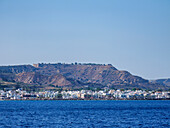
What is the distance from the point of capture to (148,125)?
227ft

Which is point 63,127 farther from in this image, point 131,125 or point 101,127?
point 131,125

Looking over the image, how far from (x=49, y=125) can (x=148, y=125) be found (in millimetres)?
16595

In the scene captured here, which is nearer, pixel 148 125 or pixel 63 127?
pixel 63 127

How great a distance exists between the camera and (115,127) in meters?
65.2

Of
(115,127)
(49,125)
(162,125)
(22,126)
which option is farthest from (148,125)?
(22,126)

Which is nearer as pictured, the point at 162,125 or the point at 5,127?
the point at 5,127

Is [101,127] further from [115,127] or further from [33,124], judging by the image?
[33,124]

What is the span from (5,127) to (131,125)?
20.5 metres

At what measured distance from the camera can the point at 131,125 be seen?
67875 millimetres

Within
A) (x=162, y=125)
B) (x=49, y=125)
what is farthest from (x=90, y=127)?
(x=162, y=125)

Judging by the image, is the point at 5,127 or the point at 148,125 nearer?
the point at 5,127

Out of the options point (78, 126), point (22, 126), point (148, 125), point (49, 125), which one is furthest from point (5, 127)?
point (148, 125)

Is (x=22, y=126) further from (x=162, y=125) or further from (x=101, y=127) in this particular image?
(x=162, y=125)

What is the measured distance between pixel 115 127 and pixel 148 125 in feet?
22.9
